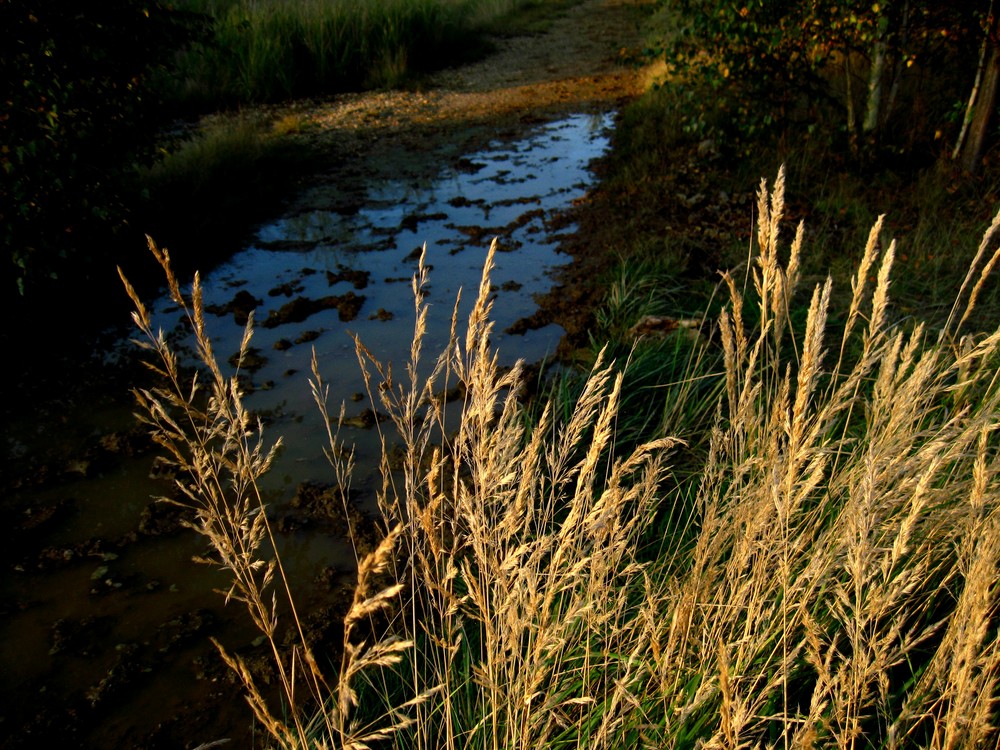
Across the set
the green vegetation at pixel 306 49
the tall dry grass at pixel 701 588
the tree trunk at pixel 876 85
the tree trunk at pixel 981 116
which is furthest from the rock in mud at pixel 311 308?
the green vegetation at pixel 306 49

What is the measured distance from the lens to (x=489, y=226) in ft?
Answer: 22.5

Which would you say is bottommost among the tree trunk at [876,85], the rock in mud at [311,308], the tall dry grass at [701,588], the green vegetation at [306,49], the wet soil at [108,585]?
the wet soil at [108,585]

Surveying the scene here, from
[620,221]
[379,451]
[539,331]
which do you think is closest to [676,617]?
[379,451]

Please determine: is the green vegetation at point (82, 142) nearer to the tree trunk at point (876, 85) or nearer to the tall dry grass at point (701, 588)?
the tall dry grass at point (701, 588)

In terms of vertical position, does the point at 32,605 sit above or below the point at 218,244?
below

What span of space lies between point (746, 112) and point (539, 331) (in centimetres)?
333

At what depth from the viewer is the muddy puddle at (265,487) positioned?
2.69 metres

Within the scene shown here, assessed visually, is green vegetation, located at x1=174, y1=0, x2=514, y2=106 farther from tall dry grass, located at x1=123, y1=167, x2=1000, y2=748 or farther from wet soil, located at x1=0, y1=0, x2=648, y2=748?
tall dry grass, located at x1=123, y1=167, x2=1000, y2=748

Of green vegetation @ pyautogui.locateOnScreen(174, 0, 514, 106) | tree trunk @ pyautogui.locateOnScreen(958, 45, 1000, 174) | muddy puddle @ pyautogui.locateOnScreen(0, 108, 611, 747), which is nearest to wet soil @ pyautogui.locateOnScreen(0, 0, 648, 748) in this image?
muddy puddle @ pyautogui.locateOnScreen(0, 108, 611, 747)

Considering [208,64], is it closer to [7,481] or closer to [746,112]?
[746,112]

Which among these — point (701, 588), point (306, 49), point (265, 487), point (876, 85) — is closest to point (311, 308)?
point (265, 487)

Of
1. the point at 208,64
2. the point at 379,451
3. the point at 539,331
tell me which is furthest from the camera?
the point at 208,64

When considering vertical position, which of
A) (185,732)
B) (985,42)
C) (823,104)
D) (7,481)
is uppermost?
(985,42)

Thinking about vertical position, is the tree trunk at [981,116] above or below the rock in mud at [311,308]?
above
